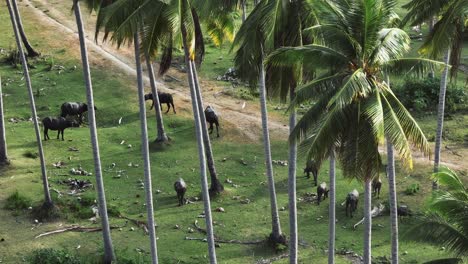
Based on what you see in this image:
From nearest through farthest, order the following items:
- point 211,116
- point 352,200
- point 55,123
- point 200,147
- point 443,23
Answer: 1. point 443,23
2. point 200,147
3. point 352,200
4. point 55,123
5. point 211,116

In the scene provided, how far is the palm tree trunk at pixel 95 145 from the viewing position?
3141 centimetres

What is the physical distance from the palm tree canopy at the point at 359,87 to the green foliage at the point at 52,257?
15.1 metres

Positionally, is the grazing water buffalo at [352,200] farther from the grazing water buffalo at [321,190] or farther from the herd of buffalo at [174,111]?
the grazing water buffalo at [321,190]

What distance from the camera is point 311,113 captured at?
21641mm

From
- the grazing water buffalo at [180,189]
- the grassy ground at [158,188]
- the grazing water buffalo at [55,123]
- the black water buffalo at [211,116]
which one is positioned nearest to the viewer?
the grassy ground at [158,188]

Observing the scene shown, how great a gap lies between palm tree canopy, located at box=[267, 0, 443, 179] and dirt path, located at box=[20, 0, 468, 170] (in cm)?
2308

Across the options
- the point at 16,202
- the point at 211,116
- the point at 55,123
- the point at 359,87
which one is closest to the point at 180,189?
the point at 16,202

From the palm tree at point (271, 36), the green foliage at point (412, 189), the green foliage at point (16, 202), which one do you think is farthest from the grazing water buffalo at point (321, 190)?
the green foliage at point (16, 202)

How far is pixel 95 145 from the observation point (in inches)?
1272

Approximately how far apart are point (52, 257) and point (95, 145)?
17.2 feet

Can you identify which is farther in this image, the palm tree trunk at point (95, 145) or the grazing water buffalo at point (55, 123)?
the grazing water buffalo at point (55, 123)

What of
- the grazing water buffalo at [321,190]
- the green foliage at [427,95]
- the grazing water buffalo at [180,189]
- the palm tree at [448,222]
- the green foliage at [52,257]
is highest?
the palm tree at [448,222]

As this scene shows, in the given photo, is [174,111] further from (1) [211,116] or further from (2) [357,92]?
(2) [357,92]

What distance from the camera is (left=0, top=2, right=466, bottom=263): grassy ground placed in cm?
3538
